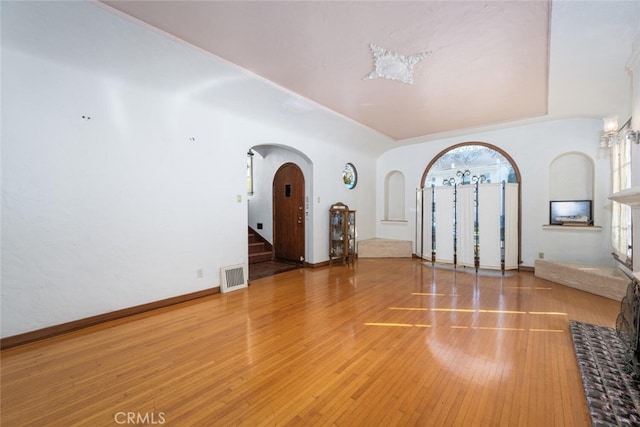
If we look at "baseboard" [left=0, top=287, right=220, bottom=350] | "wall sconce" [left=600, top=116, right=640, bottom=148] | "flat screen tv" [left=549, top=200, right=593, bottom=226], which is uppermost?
"wall sconce" [left=600, top=116, right=640, bottom=148]

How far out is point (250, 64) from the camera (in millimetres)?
3061

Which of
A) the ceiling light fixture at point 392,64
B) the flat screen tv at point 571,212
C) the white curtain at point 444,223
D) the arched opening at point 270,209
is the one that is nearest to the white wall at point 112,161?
the ceiling light fixture at point 392,64

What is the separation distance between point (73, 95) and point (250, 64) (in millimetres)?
1901

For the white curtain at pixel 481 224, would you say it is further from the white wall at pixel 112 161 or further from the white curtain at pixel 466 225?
the white wall at pixel 112 161

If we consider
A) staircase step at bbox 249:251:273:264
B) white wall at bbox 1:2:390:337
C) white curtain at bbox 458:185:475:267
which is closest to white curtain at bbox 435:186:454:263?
white curtain at bbox 458:185:475:267

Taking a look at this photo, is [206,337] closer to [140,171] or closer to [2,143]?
[140,171]

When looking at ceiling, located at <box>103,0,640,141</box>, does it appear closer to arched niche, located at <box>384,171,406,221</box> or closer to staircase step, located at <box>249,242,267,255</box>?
arched niche, located at <box>384,171,406,221</box>

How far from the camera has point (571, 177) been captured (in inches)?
206

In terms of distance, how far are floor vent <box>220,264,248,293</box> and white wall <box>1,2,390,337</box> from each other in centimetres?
10

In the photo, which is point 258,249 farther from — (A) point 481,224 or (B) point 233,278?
(A) point 481,224

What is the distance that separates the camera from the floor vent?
4141mm

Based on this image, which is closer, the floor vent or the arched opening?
the floor vent

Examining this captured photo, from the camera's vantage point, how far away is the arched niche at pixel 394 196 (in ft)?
25.0

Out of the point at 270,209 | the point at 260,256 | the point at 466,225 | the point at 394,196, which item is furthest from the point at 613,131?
the point at 260,256
